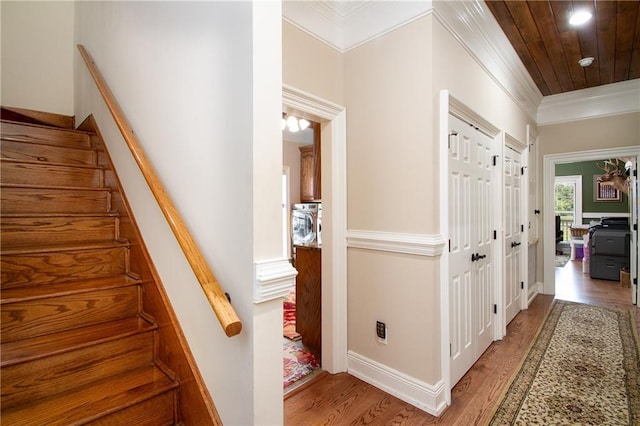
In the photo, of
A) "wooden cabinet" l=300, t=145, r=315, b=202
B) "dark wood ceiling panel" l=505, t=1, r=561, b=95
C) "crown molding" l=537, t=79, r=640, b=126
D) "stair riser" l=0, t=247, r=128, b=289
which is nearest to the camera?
"stair riser" l=0, t=247, r=128, b=289

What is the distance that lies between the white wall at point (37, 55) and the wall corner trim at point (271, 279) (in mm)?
3520

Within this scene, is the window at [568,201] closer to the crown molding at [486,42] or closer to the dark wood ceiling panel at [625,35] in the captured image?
the dark wood ceiling panel at [625,35]

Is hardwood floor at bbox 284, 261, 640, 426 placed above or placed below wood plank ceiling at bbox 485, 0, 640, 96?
below

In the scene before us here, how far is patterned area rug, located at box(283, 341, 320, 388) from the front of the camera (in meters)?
2.39

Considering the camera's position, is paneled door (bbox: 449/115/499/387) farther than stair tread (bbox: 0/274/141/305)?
Yes

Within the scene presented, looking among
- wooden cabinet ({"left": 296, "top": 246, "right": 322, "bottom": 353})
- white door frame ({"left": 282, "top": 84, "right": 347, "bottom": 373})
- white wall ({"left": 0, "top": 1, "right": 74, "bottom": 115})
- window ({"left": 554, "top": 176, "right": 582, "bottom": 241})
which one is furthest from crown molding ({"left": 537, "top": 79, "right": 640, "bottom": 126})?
white wall ({"left": 0, "top": 1, "right": 74, "bottom": 115})

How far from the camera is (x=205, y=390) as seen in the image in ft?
4.17

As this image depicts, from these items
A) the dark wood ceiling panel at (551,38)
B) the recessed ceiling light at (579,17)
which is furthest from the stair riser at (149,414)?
the recessed ceiling light at (579,17)

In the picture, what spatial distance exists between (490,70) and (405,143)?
4.93ft

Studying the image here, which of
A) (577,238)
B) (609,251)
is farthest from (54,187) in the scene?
(577,238)

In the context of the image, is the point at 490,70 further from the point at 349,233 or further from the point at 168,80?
the point at 168,80

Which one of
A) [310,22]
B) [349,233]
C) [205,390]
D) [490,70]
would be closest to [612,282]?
[490,70]

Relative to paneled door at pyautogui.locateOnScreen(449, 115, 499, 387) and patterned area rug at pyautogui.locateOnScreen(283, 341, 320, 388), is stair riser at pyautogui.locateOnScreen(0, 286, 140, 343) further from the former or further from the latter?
paneled door at pyautogui.locateOnScreen(449, 115, 499, 387)

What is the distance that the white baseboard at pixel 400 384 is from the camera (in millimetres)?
1947
